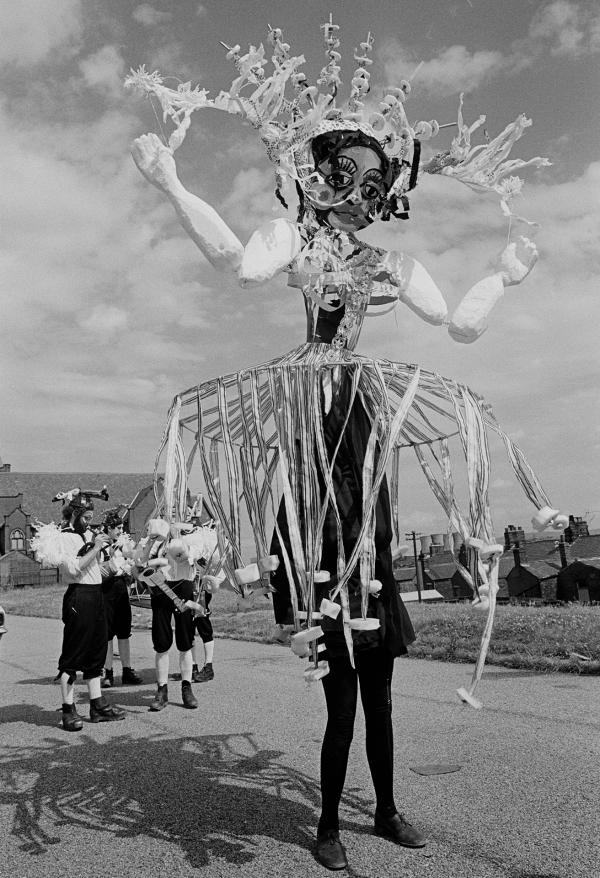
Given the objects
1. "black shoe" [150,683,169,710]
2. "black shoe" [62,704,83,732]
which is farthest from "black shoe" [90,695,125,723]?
"black shoe" [150,683,169,710]

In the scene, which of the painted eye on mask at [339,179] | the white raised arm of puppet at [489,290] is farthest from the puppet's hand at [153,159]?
the white raised arm of puppet at [489,290]

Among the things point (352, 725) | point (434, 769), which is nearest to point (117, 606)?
point (434, 769)

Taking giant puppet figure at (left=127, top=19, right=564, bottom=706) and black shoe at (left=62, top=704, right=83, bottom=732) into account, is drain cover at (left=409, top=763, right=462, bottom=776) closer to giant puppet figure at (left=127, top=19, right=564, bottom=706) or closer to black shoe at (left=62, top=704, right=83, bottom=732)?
giant puppet figure at (left=127, top=19, right=564, bottom=706)

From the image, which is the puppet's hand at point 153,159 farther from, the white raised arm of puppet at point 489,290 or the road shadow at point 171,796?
the road shadow at point 171,796

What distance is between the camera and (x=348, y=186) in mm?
3502

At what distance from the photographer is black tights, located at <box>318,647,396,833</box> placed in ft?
9.69

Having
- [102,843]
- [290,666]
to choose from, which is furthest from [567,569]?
[102,843]

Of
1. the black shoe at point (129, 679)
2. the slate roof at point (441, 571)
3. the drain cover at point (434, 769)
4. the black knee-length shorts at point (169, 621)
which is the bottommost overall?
the black shoe at point (129, 679)

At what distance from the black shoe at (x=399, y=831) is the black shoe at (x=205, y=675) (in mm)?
4604

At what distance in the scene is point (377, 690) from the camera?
10.4 ft

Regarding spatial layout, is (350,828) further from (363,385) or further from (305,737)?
(363,385)

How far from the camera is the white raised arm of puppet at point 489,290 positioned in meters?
3.41

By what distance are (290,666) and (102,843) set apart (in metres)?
5.16

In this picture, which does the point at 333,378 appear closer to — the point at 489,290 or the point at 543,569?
the point at 489,290
